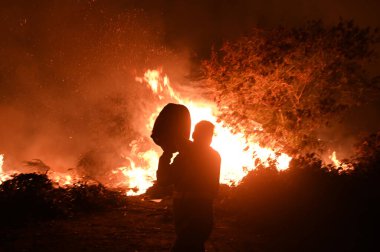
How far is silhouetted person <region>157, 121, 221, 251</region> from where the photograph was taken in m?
3.12

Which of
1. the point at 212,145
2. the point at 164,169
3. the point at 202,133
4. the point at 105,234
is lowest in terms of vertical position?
the point at 105,234

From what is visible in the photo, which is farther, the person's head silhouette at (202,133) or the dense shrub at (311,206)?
the dense shrub at (311,206)

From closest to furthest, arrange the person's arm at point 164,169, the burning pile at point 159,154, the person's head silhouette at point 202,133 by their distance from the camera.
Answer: the person's arm at point 164,169 → the person's head silhouette at point 202,133 → the burning pile at point 159,154

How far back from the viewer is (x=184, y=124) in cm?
299

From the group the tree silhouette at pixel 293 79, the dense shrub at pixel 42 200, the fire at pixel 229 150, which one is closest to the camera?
the dense shrub at pixel 42 200

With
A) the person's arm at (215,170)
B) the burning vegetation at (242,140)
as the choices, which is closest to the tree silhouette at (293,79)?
the burning vegetation at (242,140)

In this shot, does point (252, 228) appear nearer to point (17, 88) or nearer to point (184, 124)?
point (184, 124)

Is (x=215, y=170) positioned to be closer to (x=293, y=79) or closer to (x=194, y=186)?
(x=194, y=186)

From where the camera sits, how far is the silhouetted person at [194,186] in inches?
123

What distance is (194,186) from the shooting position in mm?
3182

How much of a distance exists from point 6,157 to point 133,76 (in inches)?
462

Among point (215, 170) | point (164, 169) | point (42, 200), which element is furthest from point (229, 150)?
point (164, 169)

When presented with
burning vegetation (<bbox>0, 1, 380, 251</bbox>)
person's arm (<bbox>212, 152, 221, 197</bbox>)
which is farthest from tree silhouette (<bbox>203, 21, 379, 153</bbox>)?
person's arm (<bbox>212, 152, 221, 197</bbox>)

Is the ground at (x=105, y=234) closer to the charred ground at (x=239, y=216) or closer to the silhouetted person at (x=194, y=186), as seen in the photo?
the charred ground at (x=239, y=216)
